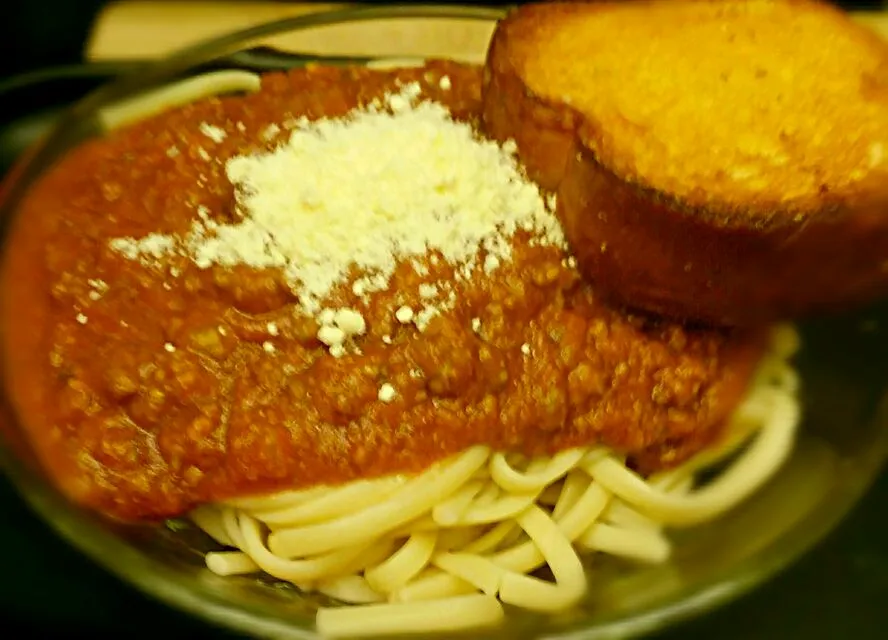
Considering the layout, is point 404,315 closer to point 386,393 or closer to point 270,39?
point 386,393

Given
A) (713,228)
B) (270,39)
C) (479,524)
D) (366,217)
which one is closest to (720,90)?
(713,228)

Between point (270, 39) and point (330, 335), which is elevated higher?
point (270, 39)

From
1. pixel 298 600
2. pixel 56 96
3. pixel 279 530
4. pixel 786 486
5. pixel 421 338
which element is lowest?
pixel 298 600

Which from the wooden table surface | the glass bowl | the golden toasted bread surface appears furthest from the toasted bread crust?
the wooden table surface

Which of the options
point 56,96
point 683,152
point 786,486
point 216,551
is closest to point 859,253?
point 683,152

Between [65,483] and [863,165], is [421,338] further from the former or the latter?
[863,165]

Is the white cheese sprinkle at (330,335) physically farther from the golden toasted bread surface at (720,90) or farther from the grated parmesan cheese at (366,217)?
the golden toasted bread surface at (720,90)

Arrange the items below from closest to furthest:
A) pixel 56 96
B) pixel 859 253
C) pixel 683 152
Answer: pixel 859 253 → pixel 683 152 → pixel 56 96
